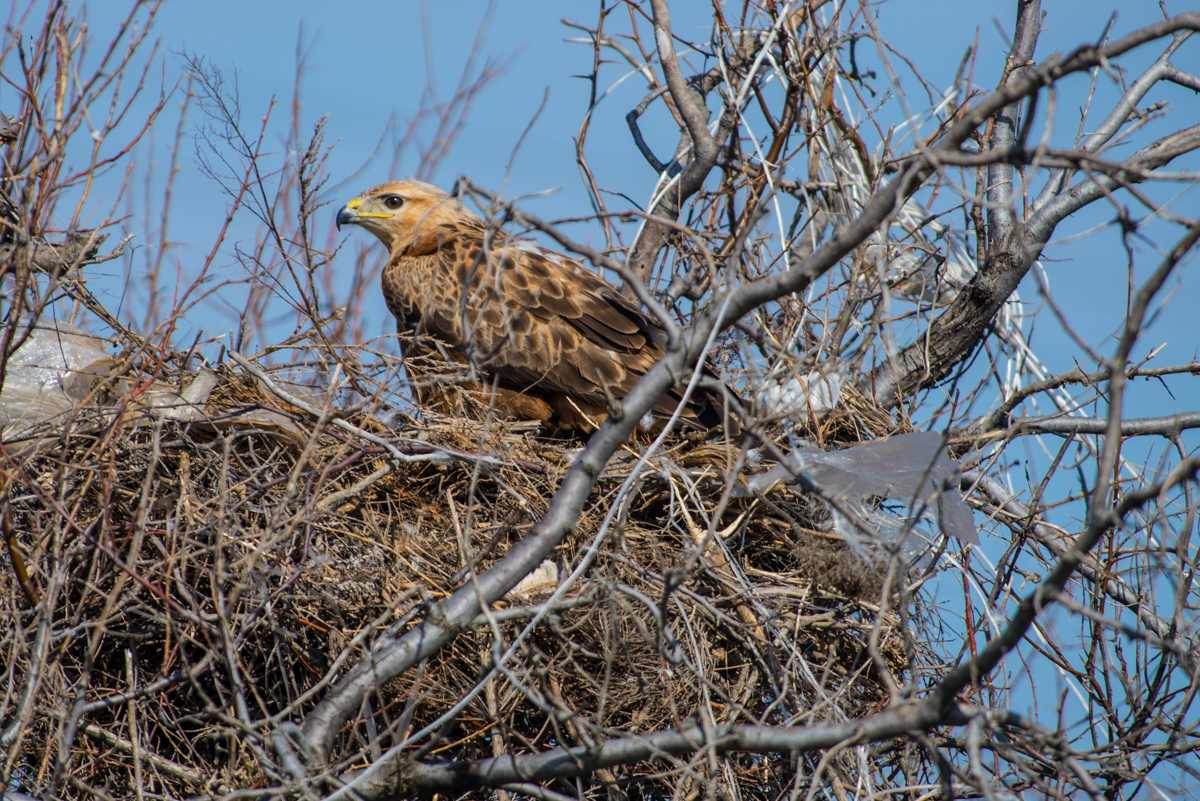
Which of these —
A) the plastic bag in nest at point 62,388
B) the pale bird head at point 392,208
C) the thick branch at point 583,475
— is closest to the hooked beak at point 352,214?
the pale bird head at point 392,208

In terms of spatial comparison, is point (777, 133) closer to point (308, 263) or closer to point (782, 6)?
point (782, 6)

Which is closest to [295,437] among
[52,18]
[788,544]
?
[52,18]

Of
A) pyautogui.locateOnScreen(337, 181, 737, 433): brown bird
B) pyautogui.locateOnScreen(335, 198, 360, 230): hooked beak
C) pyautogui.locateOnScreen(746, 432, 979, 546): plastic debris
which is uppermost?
pyautogui.locateOnScreen(335, 198, 360, 230): hooked beak

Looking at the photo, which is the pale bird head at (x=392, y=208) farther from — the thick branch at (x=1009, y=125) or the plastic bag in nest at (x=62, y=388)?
the thick branch at (x=1009, y=125)

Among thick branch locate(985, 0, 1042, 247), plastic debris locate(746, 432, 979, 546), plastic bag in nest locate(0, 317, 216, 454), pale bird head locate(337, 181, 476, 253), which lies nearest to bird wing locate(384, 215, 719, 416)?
pale bird head locate(337, 181, 476, 253)

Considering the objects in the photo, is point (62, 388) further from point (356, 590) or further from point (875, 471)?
point (875, 471)

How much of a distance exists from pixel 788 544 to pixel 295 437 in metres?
2.09

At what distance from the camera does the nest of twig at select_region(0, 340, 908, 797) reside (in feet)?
11.2

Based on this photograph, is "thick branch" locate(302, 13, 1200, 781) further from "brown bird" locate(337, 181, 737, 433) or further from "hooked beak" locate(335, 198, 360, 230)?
"hooked beak" locate(335, 198, 360, 230)

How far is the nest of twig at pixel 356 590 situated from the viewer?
3.41 m

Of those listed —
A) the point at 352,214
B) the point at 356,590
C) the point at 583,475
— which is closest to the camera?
the point at 583,475

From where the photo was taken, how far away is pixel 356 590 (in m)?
3.71

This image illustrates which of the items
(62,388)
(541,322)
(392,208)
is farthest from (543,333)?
(62,388)

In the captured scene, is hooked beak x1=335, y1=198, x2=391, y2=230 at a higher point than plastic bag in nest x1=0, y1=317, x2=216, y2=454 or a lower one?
higher
